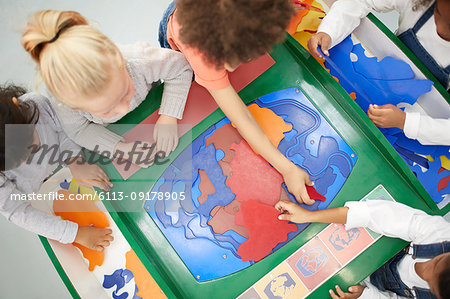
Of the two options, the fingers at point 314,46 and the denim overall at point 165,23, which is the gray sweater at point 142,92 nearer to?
the denim overall at point 165,23

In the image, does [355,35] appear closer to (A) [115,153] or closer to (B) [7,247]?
(A) [115,153]

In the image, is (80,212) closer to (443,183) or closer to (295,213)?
(295,213)

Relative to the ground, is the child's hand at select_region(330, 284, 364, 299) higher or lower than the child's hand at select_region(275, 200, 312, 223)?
lower

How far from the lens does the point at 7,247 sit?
3.80 feet

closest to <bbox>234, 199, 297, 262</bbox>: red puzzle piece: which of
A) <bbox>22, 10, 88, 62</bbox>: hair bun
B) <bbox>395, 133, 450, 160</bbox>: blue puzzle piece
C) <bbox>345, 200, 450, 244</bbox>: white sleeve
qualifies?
<bbox>345, 200, 450, 244</bbox>: white sleeve

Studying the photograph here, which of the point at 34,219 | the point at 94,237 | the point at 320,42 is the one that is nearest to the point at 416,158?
the point at 320,42

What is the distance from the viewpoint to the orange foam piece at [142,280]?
71 cm

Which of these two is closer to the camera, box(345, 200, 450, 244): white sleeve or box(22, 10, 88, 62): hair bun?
box(22, 10, 88, 62): hair bun

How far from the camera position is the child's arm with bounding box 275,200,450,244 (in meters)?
0.70

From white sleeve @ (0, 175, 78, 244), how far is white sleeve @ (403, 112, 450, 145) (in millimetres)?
806

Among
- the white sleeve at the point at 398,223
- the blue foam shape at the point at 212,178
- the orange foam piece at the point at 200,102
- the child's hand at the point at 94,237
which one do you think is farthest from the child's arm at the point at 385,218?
the child's hand at the point at 94,237

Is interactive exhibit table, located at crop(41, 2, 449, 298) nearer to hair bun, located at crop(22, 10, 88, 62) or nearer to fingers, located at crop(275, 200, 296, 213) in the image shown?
fingers, located at crop(275, 200, 296, 213)

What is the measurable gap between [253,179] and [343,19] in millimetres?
458

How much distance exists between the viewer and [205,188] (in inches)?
29.4
